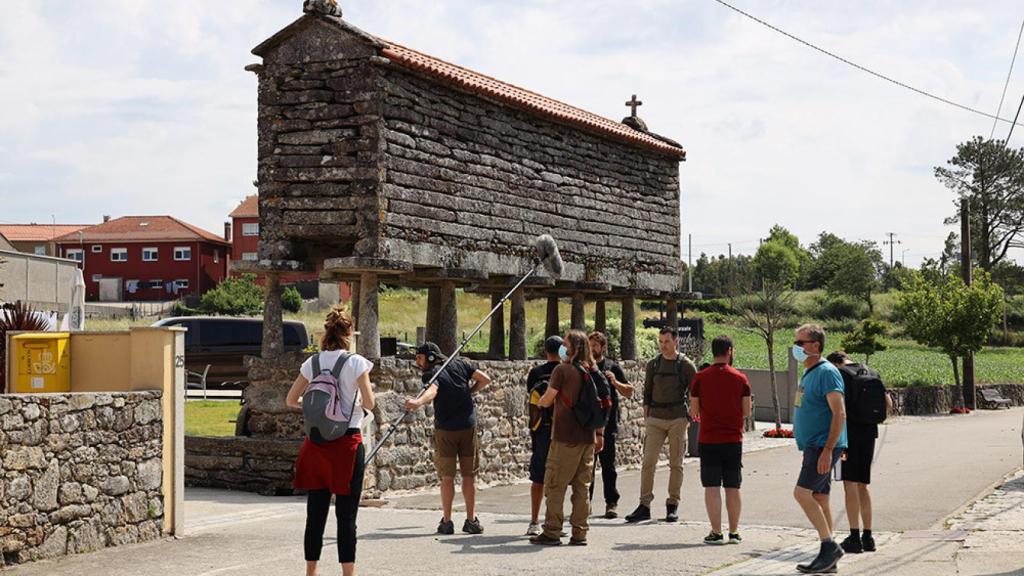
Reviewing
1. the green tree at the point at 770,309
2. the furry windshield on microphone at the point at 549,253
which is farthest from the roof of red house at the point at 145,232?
the furry windshield on microphone at the point at 549,253

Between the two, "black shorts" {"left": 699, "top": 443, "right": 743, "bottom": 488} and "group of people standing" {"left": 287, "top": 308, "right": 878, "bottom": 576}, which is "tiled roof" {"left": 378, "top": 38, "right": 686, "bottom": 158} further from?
"black shorts" {"left": 699, "top": 443, "right": 743, "bottom": 488}

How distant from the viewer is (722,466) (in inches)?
401

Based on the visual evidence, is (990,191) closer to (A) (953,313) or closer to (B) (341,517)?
(A) (953,313)

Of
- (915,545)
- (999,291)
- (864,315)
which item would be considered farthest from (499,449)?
(864,315)

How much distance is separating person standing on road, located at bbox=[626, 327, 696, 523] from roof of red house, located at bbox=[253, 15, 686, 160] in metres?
5.95

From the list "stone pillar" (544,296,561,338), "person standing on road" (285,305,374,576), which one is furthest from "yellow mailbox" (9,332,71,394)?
"stone pillar" (544,296,561,338)

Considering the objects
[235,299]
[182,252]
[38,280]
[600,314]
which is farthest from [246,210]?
[600,314]

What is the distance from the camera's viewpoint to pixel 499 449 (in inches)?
695

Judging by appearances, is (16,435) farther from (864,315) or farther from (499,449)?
(864,315)

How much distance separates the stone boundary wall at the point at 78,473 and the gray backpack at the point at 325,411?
2.76 meters

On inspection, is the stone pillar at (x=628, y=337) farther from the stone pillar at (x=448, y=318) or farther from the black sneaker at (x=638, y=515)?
the black sneaker at (x=638, y=515)

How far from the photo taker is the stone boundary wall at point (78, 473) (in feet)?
29.5

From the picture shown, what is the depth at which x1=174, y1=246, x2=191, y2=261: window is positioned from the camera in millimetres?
72875

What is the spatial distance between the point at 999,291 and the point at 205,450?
120 feet
